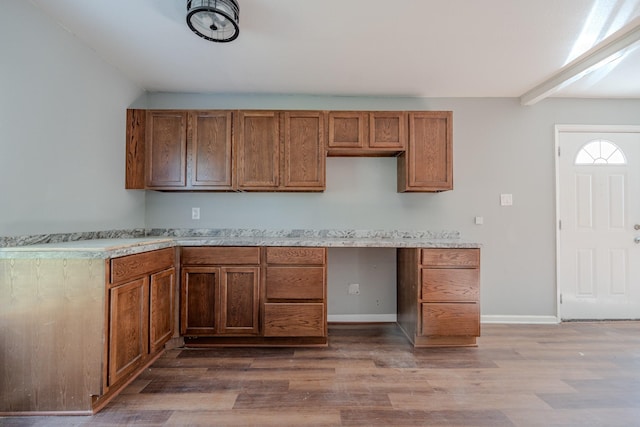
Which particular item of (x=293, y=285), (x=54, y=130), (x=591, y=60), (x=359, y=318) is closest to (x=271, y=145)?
(x=293, y=285)

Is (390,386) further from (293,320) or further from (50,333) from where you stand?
(50,333)

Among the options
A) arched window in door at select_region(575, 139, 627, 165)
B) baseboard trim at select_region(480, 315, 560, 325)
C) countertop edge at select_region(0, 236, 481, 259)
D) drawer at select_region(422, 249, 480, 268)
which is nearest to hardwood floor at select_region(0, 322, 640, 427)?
baseboard trim at select_region(480, 315, 560, 325)

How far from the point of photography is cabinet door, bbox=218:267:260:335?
2535 millimetres

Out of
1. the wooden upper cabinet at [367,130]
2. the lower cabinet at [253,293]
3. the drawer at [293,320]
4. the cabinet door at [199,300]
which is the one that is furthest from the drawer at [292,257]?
the wooden upper cabinet at [367,130]

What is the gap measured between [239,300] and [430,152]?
86.7 inches

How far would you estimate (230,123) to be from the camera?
283cm

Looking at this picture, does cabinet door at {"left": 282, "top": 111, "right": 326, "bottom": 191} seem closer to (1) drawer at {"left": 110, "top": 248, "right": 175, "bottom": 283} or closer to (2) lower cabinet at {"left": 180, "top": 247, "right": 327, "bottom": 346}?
(2) lower cabinet at {"left": 180, "top": 247, "right": 327, "bottom": 346}

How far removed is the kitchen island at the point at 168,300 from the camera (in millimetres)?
1657

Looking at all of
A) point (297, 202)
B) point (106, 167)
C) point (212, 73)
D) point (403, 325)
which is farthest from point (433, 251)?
point (106, 167)

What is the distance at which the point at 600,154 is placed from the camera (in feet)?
10.5

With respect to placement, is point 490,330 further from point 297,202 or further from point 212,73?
point 212,73

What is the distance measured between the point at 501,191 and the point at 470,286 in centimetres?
127

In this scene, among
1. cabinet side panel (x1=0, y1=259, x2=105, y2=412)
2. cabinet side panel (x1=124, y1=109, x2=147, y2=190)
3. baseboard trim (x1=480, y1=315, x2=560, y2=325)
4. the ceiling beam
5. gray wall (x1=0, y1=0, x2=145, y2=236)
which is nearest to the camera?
cabinet side panel (x1=0, y1=259, x2=105, y2=412)

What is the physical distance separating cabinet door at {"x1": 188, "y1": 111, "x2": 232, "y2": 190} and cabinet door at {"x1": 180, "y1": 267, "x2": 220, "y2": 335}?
83 cm
